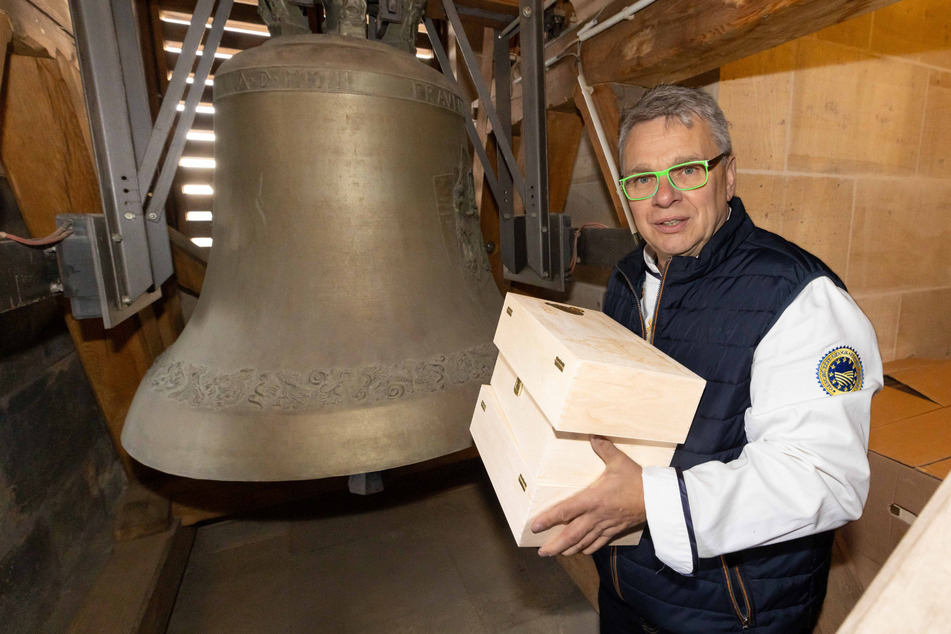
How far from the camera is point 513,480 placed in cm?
79

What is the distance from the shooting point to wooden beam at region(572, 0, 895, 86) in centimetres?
102

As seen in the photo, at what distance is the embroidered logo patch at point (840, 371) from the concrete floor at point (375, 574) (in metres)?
1.51

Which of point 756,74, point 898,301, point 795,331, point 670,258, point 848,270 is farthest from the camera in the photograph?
point 898,301

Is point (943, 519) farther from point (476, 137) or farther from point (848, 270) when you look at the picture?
point (848, 270)

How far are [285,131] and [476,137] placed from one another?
723 millimetres

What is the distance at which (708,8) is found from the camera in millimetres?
1181

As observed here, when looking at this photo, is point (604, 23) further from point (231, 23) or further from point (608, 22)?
point (231, 23)

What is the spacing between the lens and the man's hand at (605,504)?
701 mm

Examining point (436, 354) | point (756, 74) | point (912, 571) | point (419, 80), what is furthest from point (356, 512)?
point (756, 74)

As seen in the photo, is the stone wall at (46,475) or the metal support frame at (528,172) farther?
the metal support frame at (528,172)

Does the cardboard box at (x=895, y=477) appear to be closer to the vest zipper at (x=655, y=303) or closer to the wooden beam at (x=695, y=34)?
the vest zipper at (x=655, y=303)

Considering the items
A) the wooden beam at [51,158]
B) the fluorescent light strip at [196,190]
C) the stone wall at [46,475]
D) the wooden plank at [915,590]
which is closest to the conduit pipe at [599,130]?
the wooden plank at [915,590]

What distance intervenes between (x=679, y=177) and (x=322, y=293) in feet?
2.62

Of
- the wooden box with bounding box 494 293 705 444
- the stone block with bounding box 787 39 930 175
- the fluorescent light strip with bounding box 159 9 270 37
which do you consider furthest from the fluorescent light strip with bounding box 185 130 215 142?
the stone block with bounding box 787 39 930 175
